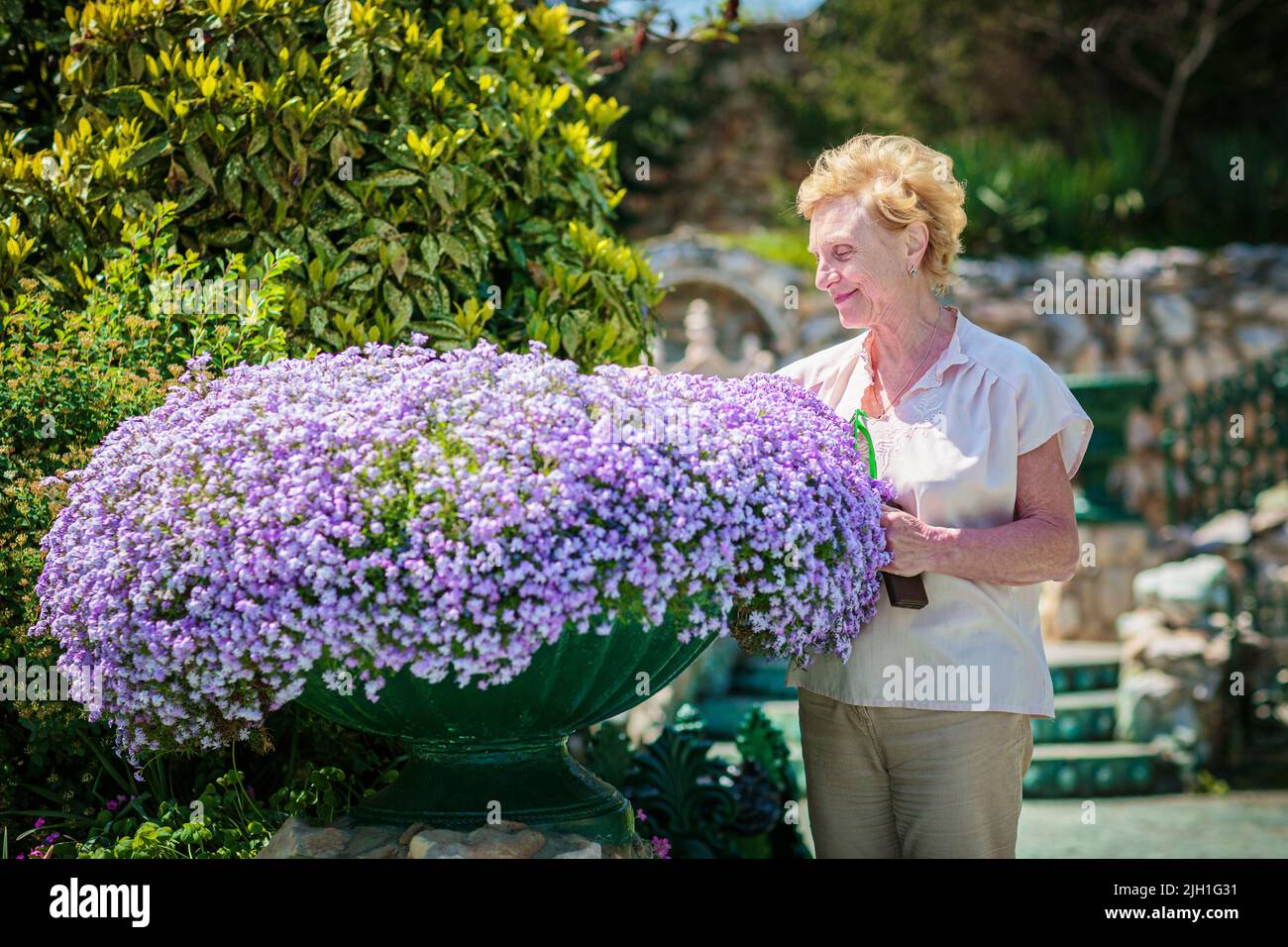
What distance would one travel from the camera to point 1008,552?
7.64ft

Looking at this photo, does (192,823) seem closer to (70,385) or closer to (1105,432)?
(70,385)

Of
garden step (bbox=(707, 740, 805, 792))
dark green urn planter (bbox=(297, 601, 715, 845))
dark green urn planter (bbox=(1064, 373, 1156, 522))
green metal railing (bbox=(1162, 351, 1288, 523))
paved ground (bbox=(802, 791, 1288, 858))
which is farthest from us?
green metal railing (bbox=(1162, 351, 1288, 523))

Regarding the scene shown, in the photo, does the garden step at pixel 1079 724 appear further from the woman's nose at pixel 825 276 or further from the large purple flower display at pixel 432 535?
the large purple flower display at pixel 432 535

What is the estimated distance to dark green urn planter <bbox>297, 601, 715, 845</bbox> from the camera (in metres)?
2.06

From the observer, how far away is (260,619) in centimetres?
190

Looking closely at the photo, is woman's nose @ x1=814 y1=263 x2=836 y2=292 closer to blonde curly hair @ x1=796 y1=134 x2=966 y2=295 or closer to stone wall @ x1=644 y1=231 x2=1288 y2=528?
blonde curly hair @ x1=796 y1=134 x2=966 y2=295

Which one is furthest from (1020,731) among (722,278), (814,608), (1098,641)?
(722,278)

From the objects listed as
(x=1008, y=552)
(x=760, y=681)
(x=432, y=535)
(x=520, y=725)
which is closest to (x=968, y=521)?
(x=1008, y=552)

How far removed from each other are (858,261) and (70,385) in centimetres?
167

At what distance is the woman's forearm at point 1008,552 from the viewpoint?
2.30 metres

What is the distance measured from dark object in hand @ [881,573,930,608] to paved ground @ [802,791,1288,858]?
3190 mm

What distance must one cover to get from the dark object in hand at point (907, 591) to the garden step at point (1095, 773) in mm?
4716

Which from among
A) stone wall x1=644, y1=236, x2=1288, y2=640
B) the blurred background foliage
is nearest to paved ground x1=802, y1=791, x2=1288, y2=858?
stone wall x1=644, y1=236, x2=1288, y2=640
